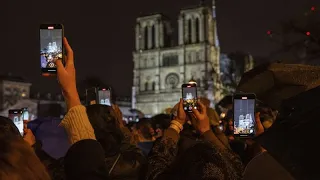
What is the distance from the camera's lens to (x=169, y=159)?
2.63 m

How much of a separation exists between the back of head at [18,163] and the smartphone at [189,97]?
2271 mm

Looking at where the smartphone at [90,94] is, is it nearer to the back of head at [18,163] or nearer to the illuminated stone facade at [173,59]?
the back of head at [18,163]

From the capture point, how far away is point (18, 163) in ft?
5.11

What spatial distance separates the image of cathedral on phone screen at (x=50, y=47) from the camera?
115 inches

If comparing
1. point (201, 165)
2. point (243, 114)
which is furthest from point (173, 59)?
point (201, 165)

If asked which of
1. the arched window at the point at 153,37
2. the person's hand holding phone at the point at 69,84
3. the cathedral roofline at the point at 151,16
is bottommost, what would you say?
the person's hand holding phone at the point at 69,84

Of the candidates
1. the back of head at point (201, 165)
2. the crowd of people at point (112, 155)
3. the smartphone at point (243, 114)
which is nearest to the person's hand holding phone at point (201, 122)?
the crowd of people at point (112, 155)

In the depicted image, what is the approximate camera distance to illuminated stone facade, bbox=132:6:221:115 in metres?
73.9

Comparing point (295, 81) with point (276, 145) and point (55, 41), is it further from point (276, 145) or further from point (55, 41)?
point (55, 41)

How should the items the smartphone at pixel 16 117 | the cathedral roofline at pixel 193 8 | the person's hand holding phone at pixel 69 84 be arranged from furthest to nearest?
the cathedral roofline at pixel 193 8 → the smartphone at pixel 16 117 → the person's hand holding phone at pixel 69 84

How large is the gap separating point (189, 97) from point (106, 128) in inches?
43.2

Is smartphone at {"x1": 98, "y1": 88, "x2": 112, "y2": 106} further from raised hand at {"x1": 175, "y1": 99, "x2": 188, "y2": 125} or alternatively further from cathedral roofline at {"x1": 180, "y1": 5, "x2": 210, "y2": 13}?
→ cathedral roofline at {"x1": 180, "y1": 5, "x2": 210, "y2": 13}

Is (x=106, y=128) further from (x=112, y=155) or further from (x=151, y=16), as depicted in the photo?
(x=151, y=16)

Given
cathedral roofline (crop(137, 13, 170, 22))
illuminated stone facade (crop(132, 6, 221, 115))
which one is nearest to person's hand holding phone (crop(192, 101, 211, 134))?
illuminated stone facade (crop(132, 6, 221, 115))
